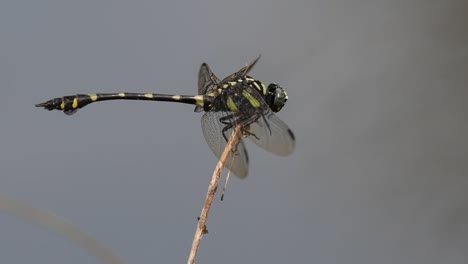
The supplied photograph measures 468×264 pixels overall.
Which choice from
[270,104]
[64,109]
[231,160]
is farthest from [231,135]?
[64,109]

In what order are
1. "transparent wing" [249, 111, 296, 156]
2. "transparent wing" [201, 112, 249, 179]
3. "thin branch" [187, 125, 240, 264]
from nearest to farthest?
"thin branch" [187, 125, 240, 264] → "transparent wing" [201, 112, 249, 179] → "transparent wing" [249, 111, 296, 156]

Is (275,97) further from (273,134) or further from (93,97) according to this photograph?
(93,97)

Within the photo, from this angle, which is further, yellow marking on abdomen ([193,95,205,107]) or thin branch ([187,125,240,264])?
yellow marking on abdomen ([193,95,205,107])

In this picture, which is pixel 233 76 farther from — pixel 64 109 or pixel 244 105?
pixel 64 109

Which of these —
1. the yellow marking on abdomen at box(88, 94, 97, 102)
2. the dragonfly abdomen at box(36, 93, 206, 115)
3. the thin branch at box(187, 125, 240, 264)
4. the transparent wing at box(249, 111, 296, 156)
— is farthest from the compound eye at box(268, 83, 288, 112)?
the yellow marking on abdomen at box(88, 94, 97, 102)

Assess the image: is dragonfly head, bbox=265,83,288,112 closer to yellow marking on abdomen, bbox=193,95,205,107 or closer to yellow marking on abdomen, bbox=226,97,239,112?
yellow marking on abdomen, bbox=226,97,239,112

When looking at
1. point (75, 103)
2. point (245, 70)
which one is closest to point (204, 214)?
point (245, 70)

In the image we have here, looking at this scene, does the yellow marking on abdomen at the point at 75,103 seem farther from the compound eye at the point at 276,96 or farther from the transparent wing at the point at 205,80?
the compound eye at the point at 276,96
